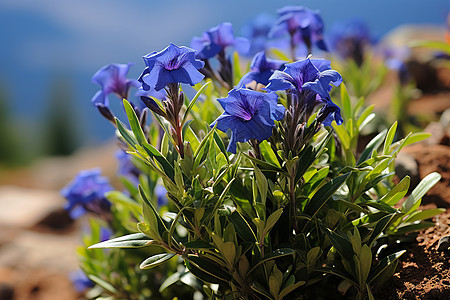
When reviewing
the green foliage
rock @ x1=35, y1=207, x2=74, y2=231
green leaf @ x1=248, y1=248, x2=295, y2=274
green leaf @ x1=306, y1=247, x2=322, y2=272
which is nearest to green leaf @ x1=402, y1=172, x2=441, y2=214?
the green foliage

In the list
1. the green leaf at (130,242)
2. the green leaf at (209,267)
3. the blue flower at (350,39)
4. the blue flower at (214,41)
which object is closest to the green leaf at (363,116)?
the blue flower at (214,41)

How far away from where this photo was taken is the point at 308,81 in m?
1.29

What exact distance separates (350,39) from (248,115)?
295 cm

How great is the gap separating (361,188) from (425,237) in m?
0.38

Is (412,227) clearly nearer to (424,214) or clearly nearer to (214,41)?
(424,214)

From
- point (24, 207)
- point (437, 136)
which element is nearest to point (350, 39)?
point (437, 136)

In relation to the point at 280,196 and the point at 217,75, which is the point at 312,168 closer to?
the point at 280,196

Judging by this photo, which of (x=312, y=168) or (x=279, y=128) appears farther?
(x=312, y=168)

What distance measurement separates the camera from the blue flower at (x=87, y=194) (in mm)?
2119

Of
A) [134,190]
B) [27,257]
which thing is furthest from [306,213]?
[27,257]

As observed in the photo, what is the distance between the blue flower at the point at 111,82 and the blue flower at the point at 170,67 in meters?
0.34

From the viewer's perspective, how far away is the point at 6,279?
320cm

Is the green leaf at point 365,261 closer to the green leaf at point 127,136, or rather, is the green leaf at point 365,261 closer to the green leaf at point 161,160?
the green leaf at point 161,160

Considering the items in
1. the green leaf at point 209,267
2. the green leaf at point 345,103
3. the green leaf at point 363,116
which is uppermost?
the green leaf at point 345,103
